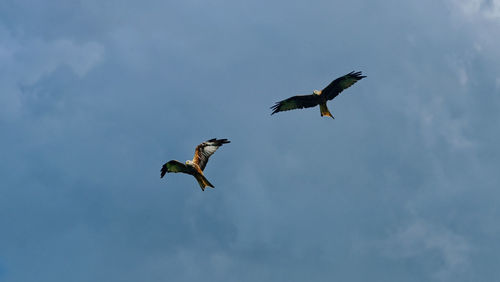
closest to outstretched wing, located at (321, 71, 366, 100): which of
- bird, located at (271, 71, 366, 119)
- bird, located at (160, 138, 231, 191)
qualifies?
bird, located at (271, 71, 366, 119)

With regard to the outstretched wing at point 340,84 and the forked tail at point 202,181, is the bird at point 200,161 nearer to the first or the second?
the forked tail at point 202,181

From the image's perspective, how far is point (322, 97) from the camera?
4331cm

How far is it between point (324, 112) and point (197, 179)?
11.4 metres

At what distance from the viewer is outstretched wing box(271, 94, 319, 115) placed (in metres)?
43.6

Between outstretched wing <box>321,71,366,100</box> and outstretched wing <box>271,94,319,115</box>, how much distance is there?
0.91 meters

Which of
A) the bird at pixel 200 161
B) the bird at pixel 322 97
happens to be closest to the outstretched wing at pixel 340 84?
the bird at pixel 322 97

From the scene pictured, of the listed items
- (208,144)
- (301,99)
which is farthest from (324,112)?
(208,144)

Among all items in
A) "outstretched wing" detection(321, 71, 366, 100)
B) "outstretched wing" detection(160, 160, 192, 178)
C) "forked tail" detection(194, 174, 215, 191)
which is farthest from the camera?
"outstretched wing" detection(321, 71, 366, 100)

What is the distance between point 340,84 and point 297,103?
3.43 meters

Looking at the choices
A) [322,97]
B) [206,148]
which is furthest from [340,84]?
[206,148]

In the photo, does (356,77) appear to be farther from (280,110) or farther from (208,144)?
(208,144)

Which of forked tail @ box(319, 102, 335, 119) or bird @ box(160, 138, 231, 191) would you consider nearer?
bird @ box(160, 138, 231, 191)

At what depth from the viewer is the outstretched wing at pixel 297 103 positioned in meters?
43.6

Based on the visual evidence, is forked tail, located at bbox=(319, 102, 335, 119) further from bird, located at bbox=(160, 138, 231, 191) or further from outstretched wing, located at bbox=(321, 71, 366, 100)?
bird, located at bbox=(160, 138, 231, 191)
